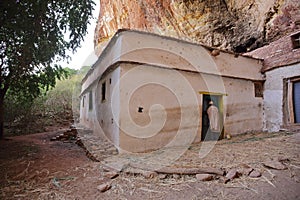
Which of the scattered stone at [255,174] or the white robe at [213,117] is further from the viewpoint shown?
the white robe at [213,117]

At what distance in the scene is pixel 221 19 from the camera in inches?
421

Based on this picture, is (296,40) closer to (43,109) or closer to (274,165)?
(274,165)

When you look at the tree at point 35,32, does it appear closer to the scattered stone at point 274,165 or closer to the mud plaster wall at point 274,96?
the scattered stone at point 274,165

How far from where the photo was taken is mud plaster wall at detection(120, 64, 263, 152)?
5902 mm

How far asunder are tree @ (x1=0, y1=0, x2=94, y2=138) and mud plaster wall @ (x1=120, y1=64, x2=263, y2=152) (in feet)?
10.4

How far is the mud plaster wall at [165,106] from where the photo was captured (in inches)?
232

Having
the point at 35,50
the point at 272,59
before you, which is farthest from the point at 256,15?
the point at 35,50

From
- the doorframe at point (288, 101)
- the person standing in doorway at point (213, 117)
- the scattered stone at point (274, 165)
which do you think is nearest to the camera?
the scattered stone at point (274, 165)

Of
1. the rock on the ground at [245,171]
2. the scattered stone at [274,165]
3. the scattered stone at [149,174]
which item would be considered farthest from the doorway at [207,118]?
the scattered stone at [149,174]

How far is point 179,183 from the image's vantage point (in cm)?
378

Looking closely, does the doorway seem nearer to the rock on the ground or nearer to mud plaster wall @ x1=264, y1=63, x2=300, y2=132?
mud plaster wall @ x1=264, y1=63, x2=300, y2=132

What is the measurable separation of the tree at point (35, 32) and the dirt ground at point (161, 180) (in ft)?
12.1

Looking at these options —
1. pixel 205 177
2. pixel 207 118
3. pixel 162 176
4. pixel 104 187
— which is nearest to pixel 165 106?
pixel 207 118

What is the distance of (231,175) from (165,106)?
10.4 feet
